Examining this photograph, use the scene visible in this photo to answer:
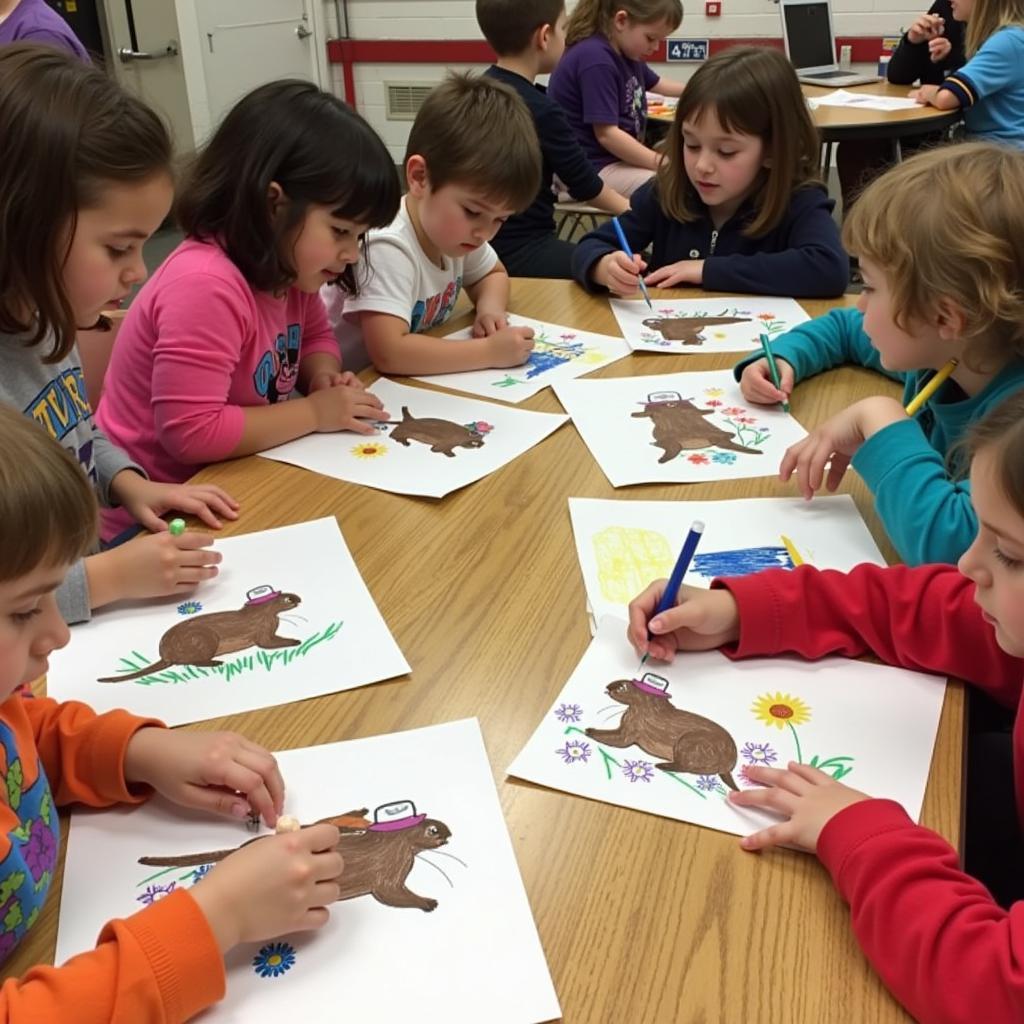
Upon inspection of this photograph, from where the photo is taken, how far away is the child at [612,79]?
10.3 feet

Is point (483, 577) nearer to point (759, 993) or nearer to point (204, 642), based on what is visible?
point (204, 642)

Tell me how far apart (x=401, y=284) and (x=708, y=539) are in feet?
2.45

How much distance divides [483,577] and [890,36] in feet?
15.2

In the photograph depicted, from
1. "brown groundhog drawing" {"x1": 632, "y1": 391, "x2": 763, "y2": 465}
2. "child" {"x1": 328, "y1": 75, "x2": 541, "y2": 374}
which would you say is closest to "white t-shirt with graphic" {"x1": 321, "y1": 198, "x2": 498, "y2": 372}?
"child" {"x1": 328, "y1": 75, "x2": 541, "y2": 374}

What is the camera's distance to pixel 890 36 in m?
4.57

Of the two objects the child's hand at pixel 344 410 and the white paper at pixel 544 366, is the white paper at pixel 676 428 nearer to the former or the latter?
the white paper at pixel 544 366

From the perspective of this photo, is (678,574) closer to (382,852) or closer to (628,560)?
(628,560)

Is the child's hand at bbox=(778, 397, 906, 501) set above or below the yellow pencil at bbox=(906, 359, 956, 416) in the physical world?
below

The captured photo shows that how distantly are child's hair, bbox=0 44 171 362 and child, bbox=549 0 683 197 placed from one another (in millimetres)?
2402

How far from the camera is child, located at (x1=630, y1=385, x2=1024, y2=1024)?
0.55 metres

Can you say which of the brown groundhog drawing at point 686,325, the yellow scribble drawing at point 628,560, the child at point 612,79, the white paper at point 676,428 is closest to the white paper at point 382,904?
the yellow scribble drawing at point 628,560

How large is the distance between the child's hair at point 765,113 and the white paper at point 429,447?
82 cm

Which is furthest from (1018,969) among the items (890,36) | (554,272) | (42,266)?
(890,36)

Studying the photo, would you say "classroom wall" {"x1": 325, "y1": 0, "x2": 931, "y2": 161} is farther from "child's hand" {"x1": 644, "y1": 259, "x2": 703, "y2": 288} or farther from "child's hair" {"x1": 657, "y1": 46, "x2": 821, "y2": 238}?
"child's hand" {"x1": 644, "y1": 259, "x2": 703, "y2": 288}
